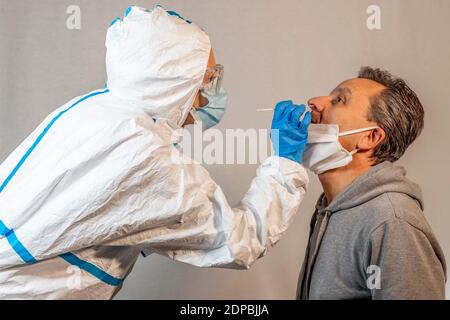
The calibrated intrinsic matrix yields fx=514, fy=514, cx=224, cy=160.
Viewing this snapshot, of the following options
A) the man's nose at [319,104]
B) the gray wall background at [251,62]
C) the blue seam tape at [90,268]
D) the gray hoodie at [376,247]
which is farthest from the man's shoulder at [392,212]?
the gray wall background at [251,62]

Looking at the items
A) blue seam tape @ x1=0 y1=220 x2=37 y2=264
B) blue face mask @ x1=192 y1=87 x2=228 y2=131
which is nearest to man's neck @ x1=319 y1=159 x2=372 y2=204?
blue face mask @ x1=192 y1=87 x2=228 y2=131

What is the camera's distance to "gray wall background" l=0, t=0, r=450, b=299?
1950 millimetres

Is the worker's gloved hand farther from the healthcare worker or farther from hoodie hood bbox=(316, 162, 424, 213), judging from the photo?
hoodie hood bbox=(316, 162, 424, 213)

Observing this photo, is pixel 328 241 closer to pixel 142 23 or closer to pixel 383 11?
pixel 142 23

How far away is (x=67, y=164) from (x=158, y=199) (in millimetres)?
205

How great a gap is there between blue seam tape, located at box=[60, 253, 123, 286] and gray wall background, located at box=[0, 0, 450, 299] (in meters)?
0.76

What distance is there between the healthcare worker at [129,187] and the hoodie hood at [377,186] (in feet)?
0.48

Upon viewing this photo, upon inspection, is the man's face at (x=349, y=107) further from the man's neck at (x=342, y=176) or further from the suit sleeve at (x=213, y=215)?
the suit sleeve at (x=213, y=215)

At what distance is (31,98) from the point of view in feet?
6.40

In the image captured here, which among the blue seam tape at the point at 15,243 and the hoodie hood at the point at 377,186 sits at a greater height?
the hoodie hood at the point at 377,186

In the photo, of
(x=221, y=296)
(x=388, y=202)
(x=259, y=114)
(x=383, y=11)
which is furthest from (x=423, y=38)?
(x=221, y=296)

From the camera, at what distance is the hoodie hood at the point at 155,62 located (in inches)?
47.6

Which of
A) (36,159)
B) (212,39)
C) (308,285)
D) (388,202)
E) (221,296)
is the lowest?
(221,296)

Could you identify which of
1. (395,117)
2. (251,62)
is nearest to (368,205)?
(395,117)
